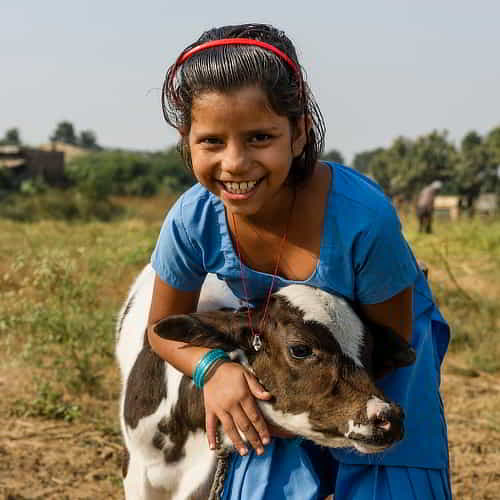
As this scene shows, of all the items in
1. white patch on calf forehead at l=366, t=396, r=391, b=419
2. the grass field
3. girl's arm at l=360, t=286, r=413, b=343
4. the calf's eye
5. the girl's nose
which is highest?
the girl's nose

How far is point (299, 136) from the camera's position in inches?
82.0

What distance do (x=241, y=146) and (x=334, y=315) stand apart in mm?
584

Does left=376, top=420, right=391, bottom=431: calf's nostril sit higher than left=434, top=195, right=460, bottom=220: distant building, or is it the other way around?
left=376, top=420, right=391, bottom=431: calf's nostril

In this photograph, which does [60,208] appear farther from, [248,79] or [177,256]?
[248,79]

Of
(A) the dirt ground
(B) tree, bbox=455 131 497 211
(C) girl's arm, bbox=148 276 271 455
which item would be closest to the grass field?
(A) the dirt ground

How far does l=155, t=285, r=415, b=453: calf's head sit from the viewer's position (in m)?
2.04

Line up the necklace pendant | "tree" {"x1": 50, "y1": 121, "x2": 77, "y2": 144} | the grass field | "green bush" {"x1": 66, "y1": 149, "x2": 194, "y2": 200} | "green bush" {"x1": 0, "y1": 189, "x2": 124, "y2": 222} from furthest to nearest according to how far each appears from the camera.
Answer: "tree" {"x1": 50, "y1": 121, "x2": 77, "y2": 144}, "green bush" {"x1": 66, "y1": 149, "x2": 194, "y2": 200}, "green bush" {"x1": 0, "y1": 189, "x2": 124, "y2": 222}, the grass field, the necklace pendant

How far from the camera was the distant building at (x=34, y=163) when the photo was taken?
92.7ft

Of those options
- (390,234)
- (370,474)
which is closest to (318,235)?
(390,234)

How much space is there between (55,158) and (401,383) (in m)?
29.3

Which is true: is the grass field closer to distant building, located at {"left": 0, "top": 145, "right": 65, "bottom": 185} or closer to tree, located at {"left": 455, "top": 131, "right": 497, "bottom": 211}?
distant building, located at {"left": 0, "top": 145, "right": 65, "bottom": 185}

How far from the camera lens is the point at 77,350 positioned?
5145 millimetres

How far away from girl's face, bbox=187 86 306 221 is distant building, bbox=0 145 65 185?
88.9 feet

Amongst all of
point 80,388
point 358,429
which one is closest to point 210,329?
point 358,429
